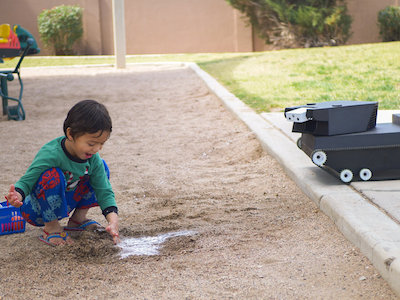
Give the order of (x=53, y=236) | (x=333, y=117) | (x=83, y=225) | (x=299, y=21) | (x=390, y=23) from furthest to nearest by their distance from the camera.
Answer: (x=390, y=23)
(x=299, y=21)
(x=333, y=117)
(x=83, y=225)
(x=53, y=236)

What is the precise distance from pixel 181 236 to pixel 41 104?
632 cm

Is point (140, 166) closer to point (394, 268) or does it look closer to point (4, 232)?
point (4, 232)

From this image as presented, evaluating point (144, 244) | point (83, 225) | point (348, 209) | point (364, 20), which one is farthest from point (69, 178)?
point (364, 20)

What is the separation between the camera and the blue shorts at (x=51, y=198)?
2822 millimetres

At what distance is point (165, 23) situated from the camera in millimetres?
19297

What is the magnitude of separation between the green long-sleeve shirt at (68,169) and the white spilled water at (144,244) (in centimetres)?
24

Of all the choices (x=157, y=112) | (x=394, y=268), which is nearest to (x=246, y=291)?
(x=394, y=268)

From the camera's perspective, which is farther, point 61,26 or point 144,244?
point 61,26

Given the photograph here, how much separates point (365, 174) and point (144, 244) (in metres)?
1.50

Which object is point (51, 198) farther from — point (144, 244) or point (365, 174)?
point (365, 174)

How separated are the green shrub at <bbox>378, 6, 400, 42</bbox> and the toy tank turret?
14.4 m

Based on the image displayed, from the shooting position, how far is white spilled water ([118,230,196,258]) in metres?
2.92

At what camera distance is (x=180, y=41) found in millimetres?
19484

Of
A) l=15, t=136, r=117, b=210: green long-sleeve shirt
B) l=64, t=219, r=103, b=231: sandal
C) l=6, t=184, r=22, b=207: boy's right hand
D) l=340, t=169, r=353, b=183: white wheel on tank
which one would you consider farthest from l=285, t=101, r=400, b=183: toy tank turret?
l=6, t=184, r=22, b=207: boy's right hand
